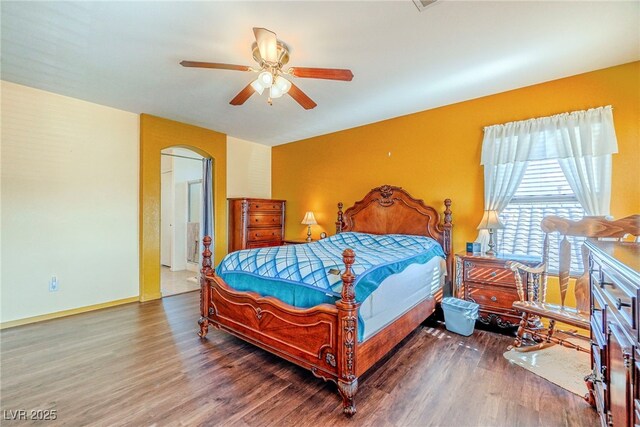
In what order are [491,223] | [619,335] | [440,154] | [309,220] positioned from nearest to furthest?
[619,335] → [491,223] → [440,154] → [309,220]

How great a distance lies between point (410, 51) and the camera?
241cm

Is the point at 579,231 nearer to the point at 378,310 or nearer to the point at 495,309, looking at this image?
the point at 495,309

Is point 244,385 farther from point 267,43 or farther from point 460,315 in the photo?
point 267,43

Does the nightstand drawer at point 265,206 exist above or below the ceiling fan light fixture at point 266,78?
below

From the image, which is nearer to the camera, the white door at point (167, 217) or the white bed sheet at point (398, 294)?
the white bed sheet at point (398, 294)

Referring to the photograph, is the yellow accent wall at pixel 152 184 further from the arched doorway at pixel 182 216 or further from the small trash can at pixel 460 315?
the small trash can at pixel 460 315

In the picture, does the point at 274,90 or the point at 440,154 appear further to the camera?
the point at 440,154

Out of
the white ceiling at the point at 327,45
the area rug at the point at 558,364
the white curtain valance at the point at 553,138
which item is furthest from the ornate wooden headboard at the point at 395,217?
the white ceiling at the point at 327,45

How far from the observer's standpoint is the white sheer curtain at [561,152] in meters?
2.64

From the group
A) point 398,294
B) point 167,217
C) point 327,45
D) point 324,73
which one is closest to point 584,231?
point 398,294

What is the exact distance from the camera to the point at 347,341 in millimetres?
1740

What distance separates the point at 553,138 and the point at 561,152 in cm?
18

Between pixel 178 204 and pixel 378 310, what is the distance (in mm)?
5657

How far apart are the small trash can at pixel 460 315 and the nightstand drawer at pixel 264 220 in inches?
132
